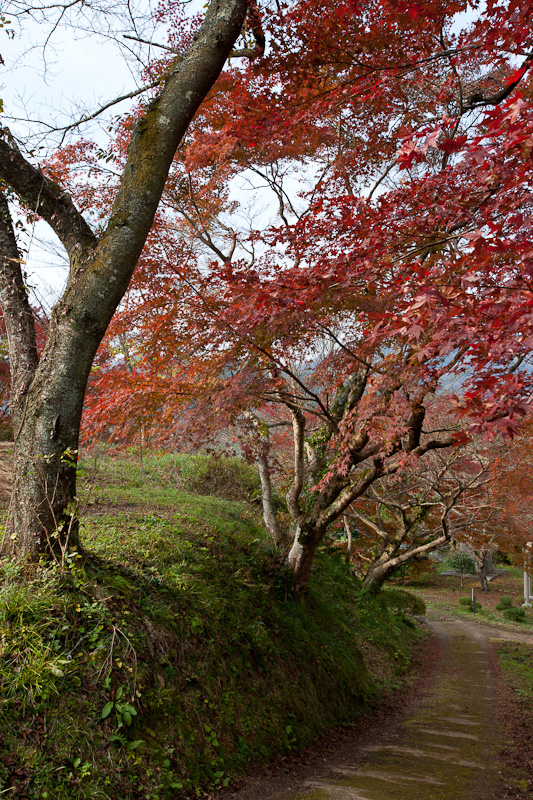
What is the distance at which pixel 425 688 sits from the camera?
9.34m

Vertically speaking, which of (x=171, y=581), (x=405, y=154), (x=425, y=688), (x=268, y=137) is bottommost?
(x=425, y=688)

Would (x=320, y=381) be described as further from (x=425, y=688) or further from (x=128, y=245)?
(x=425, y=688)

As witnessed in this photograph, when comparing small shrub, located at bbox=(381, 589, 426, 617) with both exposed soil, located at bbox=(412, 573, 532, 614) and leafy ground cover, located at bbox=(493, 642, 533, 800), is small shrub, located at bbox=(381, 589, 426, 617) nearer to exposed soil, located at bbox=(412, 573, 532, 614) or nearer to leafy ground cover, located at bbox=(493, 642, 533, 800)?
leafy ground cover, located at bbox=(493, 642, 533, 800)

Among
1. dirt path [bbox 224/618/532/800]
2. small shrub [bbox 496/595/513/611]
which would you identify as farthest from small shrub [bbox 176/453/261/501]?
small shrub [bbox 496/595/513/611]

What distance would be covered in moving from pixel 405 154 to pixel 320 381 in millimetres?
5509

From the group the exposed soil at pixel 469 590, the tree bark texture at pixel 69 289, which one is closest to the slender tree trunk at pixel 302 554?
the tree bark texture at pixel 69 289

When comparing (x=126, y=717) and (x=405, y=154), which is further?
(x=126, y=717)

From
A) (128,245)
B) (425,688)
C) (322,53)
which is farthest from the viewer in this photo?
(425,688)

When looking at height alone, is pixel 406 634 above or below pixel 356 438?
below

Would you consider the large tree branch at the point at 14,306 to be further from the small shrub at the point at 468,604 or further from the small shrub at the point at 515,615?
the small shrub at the point at 468,604

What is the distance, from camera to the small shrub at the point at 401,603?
13.6 meters

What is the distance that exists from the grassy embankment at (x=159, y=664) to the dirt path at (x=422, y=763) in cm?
45

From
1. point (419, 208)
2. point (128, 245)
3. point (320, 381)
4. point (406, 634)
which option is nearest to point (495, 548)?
point (406, 634)

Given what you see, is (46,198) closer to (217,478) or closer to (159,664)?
(159,664)
